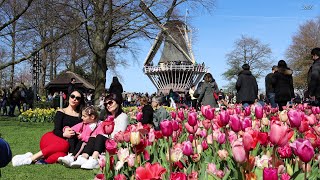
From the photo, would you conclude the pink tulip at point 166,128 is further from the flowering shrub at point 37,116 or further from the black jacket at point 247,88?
the flowering shrub at point 37,116

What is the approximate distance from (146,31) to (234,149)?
50.1ft

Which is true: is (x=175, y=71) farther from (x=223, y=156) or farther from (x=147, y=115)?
(x=223, y=156)

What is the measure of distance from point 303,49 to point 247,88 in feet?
125

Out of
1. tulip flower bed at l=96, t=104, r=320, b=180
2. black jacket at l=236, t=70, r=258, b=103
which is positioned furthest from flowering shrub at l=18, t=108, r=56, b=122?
tulip flower bed at l=96, t=104, r=320, b=180

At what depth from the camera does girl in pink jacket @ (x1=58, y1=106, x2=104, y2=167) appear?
6441 mm

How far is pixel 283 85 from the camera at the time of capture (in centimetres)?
1005

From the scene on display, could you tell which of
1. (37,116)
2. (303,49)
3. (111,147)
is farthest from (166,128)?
(303,49)

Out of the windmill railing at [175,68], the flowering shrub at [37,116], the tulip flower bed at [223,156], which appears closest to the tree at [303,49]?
the windmill railing at [175,68]

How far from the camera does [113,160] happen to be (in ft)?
9.73

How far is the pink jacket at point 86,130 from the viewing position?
6441 millimetres

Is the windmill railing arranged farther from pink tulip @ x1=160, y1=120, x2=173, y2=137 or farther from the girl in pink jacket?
pink tulip @ x1=160, y1=120, x2=173, y2=137

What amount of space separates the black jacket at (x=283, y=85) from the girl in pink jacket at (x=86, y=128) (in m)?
4.75

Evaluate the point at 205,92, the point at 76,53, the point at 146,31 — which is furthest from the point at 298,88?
the point at 205,92

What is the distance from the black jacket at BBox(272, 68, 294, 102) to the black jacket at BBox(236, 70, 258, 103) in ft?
2.03
